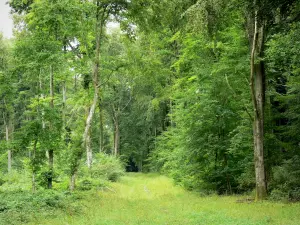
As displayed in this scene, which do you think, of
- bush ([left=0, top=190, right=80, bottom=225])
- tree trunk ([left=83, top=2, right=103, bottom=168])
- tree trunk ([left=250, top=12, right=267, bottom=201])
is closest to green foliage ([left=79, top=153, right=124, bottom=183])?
tree trunk ([left=83, top=2, right=103, bottom=168])

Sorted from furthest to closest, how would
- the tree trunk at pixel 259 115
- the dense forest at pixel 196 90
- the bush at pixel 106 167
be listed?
the bush at pixel 106 167 → the dense forest at pixel 196 90 → the tree trunk at pixel 259 115

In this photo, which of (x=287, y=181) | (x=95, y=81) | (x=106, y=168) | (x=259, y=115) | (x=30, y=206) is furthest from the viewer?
(x=106, y=168)

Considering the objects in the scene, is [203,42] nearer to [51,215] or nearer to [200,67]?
[200,67]

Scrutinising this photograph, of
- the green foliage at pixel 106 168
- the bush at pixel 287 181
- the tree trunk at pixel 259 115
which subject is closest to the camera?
the bush at pixel 287 181

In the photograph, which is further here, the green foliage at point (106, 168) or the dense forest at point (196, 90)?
the green foliage at point (106, 168)

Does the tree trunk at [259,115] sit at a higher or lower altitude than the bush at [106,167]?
higher

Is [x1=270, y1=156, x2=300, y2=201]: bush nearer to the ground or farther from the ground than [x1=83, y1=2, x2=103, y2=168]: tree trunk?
nearer to the ground

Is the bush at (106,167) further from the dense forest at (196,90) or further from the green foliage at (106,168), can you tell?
the dense forest at (196,90)

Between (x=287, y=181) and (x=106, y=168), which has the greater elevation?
(x=287, y=181)

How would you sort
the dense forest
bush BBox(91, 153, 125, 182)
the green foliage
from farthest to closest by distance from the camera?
bush BBox(91, 153, 125, 182)
the green foliage
the dense forest

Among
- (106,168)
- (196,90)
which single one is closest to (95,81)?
(196,90)

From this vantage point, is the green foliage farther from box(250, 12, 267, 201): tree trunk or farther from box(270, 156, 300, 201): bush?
box(270, 156, 300, 201): bush

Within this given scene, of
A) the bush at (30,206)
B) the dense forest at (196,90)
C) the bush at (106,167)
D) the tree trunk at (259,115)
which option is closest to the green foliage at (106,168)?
the bush at (106,167)

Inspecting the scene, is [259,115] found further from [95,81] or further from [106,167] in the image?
[106,167]
